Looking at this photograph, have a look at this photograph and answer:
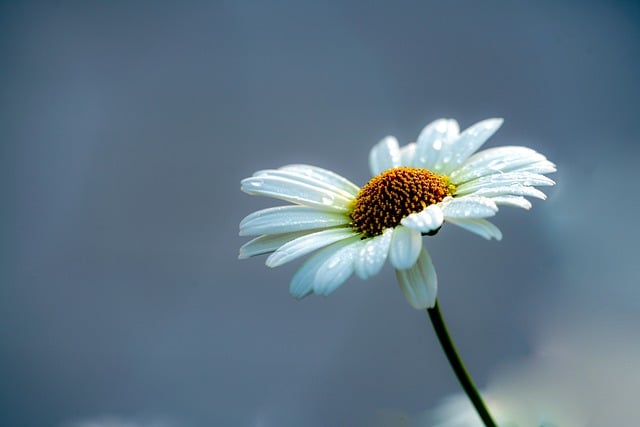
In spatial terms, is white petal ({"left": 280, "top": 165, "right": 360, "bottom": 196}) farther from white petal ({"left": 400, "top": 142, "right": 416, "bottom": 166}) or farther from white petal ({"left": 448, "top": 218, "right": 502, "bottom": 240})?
white petal ({"left": 448, "top": 218, "right": 502, "bottom": 240})

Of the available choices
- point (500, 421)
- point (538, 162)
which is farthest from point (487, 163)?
point (500, 421)

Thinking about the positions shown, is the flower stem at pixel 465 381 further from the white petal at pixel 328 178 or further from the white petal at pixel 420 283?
the white petal at pixel 328 178

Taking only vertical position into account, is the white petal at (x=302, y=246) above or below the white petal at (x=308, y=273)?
above

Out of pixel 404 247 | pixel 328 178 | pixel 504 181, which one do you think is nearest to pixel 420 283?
pixel 404 247

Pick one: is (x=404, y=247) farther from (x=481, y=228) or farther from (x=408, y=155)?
(x=408, y=155)

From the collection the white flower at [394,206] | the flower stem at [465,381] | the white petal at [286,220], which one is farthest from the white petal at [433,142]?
the flower stem at [465,381]

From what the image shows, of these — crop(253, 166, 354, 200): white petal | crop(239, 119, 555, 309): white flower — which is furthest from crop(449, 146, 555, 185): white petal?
crop(253, 166, 354, 200): white petal

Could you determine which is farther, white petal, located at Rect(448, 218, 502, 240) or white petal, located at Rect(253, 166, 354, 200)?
white petal, located at Rect(253, 166, 354, 200)

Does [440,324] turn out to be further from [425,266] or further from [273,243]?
[273,243]
